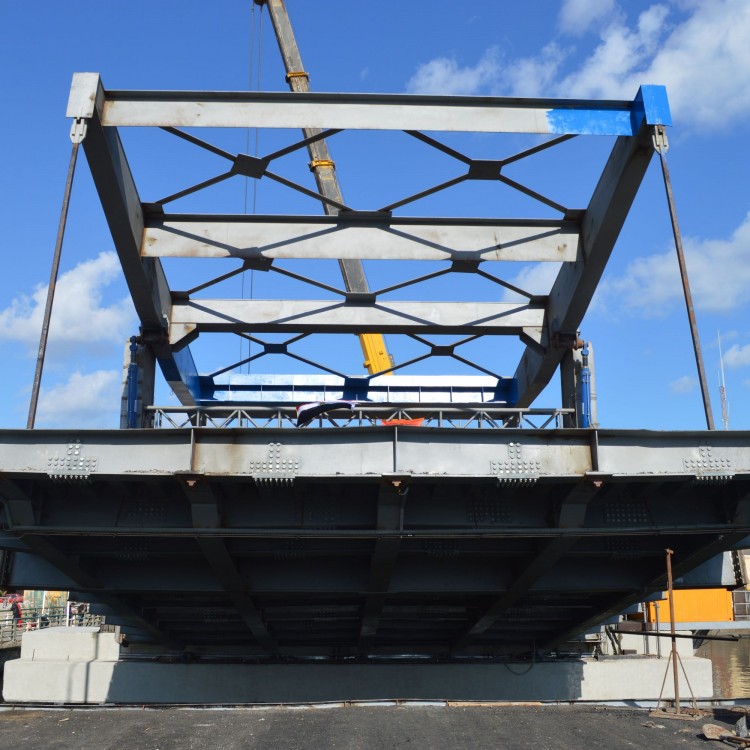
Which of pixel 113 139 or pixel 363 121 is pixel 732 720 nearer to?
pixel 363 121

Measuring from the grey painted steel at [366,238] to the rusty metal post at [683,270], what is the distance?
3660 millimetres

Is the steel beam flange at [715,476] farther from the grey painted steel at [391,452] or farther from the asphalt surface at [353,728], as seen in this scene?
the asphalt surface at [353,728]

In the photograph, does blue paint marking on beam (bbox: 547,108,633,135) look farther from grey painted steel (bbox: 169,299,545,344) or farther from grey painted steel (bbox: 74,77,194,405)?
grey painted steel (bbox: 74,77,194,405)

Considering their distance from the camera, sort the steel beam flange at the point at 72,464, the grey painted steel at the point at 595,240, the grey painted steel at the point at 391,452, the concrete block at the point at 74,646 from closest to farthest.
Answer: the steel beam flange at the point at 72,464, the grey painted steel at the point at 391,452, the grey painted steel at the point at 595,240, the concrete block at the point at 74,646

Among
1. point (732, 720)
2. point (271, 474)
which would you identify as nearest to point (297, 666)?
point (271, 474)

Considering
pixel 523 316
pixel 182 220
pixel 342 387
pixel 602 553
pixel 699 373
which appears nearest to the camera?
pixel 699 373

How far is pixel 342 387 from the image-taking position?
2280 centimetres

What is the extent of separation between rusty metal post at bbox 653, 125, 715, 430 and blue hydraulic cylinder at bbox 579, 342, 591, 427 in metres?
3.60

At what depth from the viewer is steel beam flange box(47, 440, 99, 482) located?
11.0 m

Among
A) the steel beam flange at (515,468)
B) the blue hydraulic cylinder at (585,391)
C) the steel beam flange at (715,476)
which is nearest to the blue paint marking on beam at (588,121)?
the blue hydraulic cylinder at (585,391)

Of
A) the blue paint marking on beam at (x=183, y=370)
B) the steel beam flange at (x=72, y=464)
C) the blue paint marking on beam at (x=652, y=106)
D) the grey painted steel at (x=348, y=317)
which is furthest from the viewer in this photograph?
the blue paint marking on beam at (x=183, y=370)

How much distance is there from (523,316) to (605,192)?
429cm

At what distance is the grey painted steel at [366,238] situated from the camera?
640 inches

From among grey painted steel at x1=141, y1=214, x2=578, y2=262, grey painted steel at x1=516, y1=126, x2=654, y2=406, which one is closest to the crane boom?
grey painted steel at x1=516, y1=126, x2=654, y2=406
